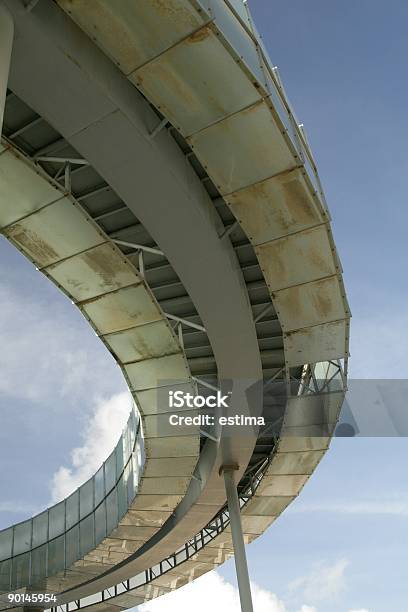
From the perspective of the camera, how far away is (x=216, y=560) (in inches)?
1400

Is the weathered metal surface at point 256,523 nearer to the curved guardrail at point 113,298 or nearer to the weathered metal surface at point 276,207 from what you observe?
the curved guardrail at point 113,298

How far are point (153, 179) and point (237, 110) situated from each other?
2.57 metres

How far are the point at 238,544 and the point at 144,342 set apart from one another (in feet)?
28.8

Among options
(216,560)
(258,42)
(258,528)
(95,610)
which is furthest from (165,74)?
(95,610)

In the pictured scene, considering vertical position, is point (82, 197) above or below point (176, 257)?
above

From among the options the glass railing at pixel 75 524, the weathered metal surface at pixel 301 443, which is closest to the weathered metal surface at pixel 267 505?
the weathered metal surface at pixel 301 443

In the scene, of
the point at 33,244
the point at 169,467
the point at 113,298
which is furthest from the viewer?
the point at 169,467

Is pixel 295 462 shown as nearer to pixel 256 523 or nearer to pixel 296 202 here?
pixel 256 523

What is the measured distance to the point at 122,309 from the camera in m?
17.0

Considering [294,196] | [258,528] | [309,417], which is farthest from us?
[258,528]

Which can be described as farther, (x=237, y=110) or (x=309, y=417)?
(x=309, y=417)

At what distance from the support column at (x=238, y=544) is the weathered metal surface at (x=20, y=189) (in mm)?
14013

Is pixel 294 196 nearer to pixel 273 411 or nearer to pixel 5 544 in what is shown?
pixel 273 411

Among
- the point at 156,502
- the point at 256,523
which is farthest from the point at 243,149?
the point at 256,523
